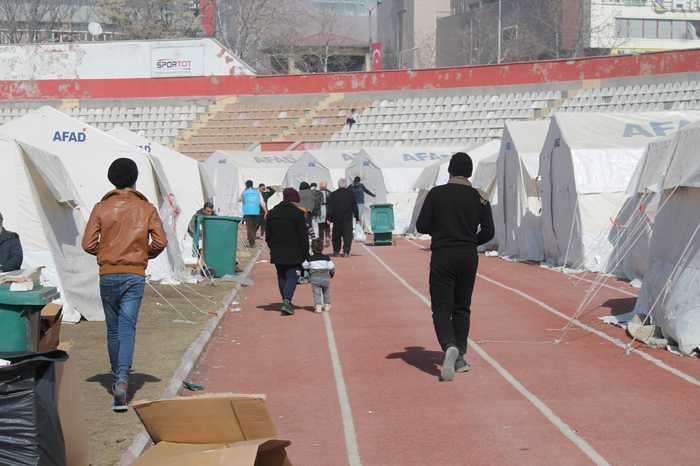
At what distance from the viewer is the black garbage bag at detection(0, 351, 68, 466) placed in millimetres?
4984

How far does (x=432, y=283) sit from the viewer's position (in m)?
8.95

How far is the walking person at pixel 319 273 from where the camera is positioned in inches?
533

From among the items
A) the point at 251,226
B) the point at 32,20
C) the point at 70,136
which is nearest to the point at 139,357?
the point at 70,136

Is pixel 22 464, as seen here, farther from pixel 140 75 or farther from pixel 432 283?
pixel 140 75

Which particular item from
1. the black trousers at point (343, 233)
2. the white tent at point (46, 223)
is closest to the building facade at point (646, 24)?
the black trousers at point (343, 233)

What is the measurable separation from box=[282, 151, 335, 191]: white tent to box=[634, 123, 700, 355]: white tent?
2416 centimetres

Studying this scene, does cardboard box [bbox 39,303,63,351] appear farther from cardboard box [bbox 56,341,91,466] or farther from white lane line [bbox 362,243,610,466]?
white lane line [bbox 362,243,610,466]

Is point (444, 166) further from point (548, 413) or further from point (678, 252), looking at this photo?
point (548, 413)

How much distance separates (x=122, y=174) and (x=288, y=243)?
602 centimetres

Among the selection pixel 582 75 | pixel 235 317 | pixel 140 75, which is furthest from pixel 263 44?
pixel 235 317

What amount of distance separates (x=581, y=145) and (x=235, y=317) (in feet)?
28.6

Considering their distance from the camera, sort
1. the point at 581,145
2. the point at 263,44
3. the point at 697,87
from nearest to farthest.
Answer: the point at 581,145
the point at 697,87
the point at 263,44

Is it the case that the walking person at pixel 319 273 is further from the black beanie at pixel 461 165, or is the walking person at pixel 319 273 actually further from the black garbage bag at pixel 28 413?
the black garbage bag at pixel 28 413

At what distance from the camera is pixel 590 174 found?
18.4 meters
